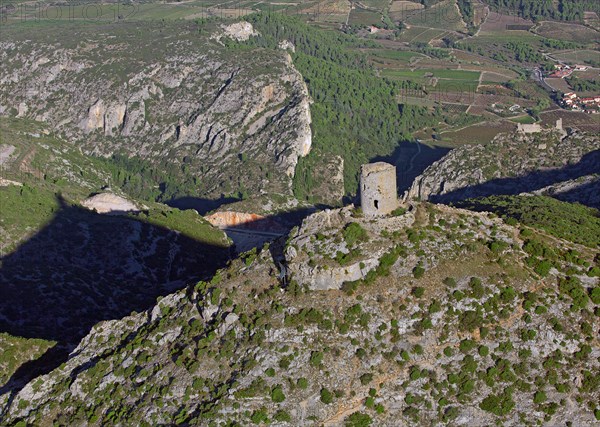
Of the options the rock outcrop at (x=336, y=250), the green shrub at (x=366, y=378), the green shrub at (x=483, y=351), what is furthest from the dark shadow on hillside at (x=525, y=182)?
the green shrub at (x=366, y=378)

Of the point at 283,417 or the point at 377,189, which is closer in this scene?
the point at 283,417

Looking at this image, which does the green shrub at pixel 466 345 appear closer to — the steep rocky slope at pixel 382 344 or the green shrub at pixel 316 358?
the steep rocky slope at pixel 382 344

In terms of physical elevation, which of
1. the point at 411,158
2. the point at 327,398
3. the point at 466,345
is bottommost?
the point at 411,158

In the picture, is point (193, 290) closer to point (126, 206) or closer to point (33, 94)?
point (126, 206)

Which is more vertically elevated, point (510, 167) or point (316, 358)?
point (316, 358)

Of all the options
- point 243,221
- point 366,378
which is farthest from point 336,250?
point 243,221

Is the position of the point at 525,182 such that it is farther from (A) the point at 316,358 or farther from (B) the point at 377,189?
(A) the point at 316,358
